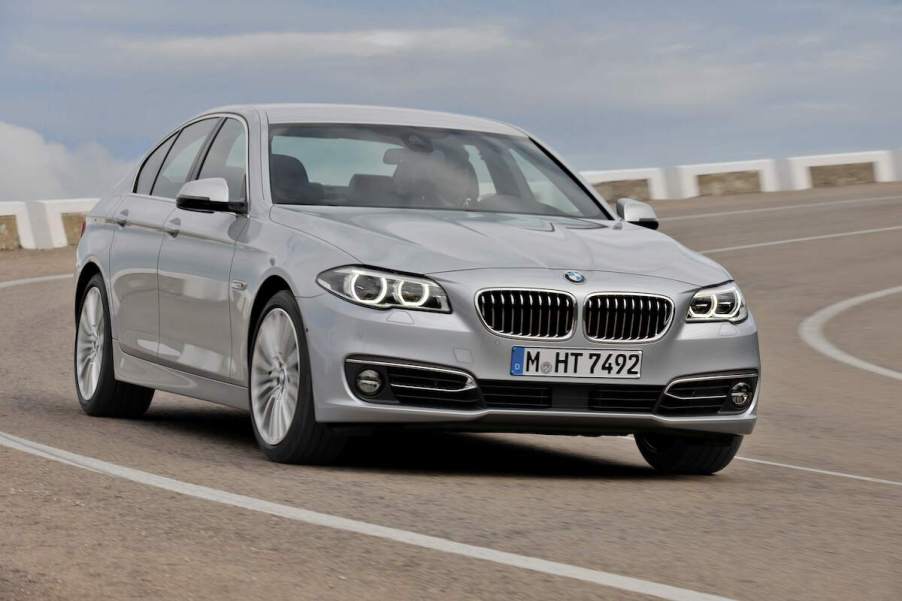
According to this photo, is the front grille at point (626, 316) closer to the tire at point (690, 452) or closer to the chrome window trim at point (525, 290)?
the chrome window trim at point (525, 290)

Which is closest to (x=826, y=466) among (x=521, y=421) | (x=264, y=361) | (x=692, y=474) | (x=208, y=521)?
(x=692, y=474)

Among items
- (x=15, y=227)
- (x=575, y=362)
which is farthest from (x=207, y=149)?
(x=15, y=227)

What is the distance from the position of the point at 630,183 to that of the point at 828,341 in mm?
16454

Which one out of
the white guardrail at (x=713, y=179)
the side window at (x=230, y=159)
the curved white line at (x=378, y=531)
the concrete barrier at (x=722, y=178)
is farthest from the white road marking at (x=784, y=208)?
the curved white line at (x=378, y=531)

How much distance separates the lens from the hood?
754 cm

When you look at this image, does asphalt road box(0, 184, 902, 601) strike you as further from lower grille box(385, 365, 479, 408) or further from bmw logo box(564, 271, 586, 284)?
bmw logo box(564, 271, 586, 284)

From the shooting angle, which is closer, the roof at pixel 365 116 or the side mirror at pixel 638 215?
the side mirror at pixel 638 215

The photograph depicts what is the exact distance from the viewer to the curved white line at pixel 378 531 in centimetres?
535

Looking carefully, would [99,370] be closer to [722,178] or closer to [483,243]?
[483,243]

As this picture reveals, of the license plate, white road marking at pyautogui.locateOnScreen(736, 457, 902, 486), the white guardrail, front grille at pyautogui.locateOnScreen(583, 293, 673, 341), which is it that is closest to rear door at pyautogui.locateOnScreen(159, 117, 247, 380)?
the license plate

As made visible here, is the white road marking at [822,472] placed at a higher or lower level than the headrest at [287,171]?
lower

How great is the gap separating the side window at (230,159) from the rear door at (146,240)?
241 millimetres

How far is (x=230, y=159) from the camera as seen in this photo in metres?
9.12

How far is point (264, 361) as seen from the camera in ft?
26.3
